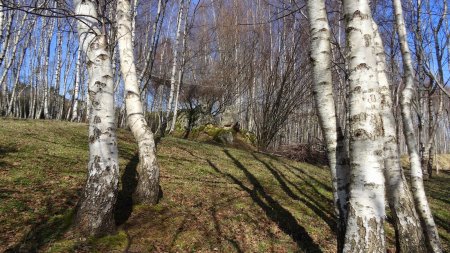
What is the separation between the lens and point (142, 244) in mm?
4016

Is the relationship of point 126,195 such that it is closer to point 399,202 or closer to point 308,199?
point 308,199

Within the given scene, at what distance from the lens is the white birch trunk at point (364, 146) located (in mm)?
2578

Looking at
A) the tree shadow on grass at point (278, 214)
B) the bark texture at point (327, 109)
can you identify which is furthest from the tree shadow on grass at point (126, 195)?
the bark texture at point (327, 109)

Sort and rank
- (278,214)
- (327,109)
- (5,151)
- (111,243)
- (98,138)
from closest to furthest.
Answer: (327,109) → (111,243) → (98,138) → (278,214) → (5,151)

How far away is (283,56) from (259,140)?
4.01m

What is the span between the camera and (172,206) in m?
5.36

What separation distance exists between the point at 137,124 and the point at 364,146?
12.2 ft

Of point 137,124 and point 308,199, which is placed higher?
point 137,124

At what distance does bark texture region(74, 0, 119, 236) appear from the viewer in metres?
3.93

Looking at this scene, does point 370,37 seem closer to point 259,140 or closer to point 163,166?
point 163,166

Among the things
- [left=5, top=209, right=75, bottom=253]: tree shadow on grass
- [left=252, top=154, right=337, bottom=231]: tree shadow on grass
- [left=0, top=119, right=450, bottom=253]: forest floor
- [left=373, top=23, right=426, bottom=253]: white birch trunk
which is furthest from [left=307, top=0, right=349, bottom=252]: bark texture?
[left=5, top=209, right=75, bottom=253]: tree shadow on grass

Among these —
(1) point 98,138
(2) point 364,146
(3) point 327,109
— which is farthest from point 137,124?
(2) point 364,146

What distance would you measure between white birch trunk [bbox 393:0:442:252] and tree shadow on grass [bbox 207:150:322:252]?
5.38 ft

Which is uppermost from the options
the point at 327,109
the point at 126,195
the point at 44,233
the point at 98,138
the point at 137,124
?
the point at 327,109
